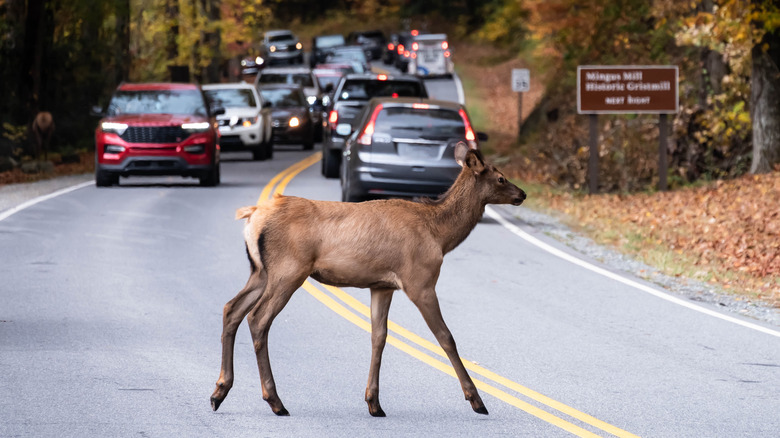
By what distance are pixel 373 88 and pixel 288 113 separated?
8.98 meters

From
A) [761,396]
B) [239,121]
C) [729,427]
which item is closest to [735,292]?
[761,396]

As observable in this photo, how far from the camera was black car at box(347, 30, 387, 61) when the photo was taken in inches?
3410

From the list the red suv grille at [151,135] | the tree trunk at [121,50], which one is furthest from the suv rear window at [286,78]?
the red suv grille at [151,135]

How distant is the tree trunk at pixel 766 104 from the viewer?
21.4m

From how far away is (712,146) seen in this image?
2442 cm

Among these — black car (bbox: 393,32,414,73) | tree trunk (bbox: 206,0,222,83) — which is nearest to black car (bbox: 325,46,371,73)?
tree trunk (bbox: 206,0,222,83)

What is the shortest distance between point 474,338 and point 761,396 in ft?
8.42

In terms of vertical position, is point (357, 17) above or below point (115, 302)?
above

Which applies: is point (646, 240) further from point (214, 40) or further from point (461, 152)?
point (214, 40)

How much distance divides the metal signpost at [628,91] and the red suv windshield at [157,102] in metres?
7.14

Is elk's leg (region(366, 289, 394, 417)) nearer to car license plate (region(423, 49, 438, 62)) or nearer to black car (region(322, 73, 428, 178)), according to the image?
black car (region(322, 73, 428, 178))

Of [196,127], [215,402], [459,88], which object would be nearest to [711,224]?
[196,127]

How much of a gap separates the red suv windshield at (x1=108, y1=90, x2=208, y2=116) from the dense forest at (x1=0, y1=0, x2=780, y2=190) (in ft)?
22.6

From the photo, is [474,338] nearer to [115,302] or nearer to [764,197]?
[115,302]
